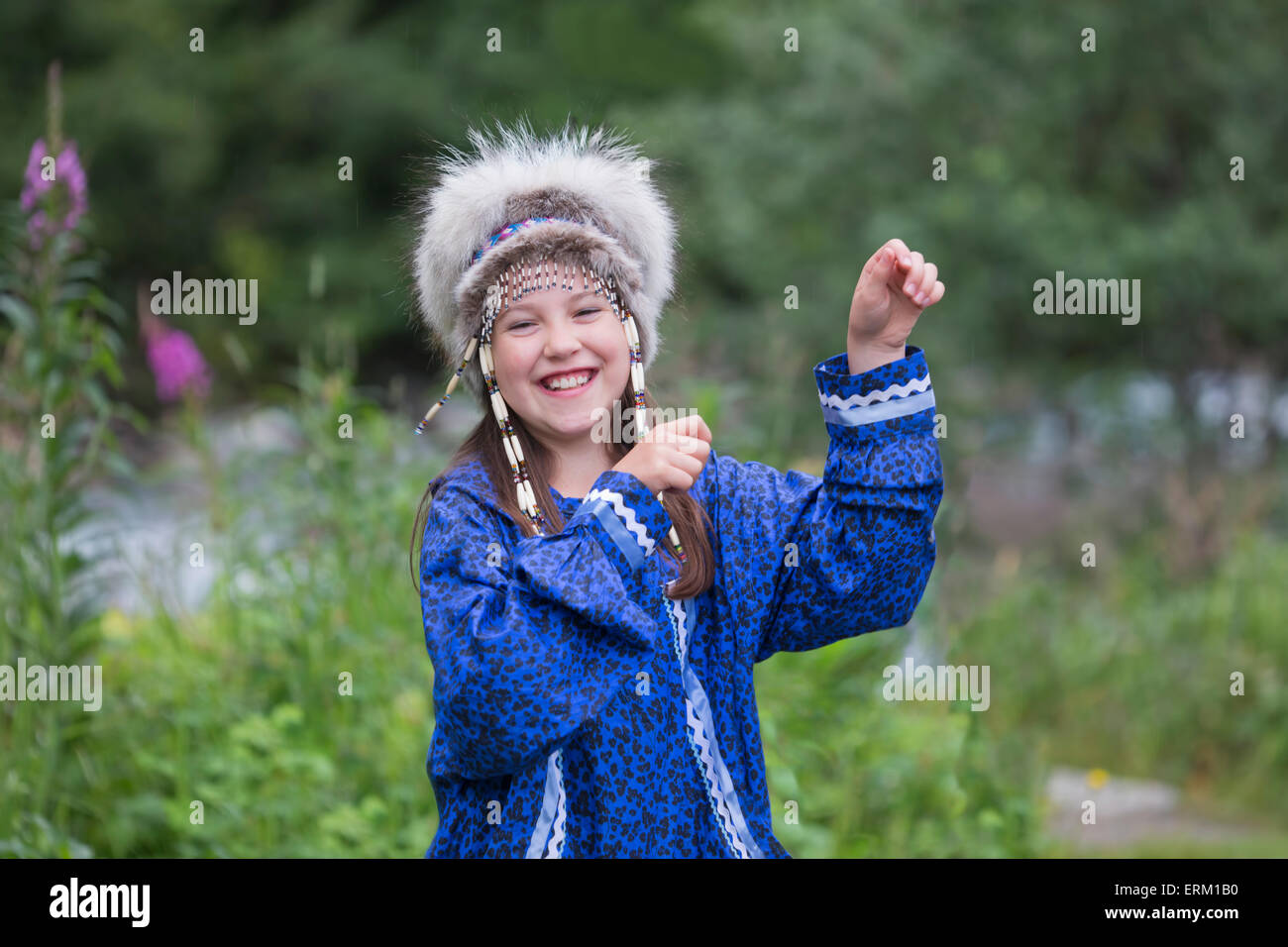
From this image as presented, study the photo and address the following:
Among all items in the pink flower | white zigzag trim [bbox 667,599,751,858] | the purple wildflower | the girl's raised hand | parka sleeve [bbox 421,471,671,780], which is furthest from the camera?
the pink flower

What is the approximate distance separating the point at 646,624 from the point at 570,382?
419 millimetres

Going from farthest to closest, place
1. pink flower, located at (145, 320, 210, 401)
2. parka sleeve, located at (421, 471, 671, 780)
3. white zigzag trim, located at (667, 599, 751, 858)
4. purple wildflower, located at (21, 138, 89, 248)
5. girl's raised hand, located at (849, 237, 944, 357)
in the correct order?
pink flower, located at (145, 320, 210, 401)
purple wildflower, located at (21, 138, 89, 248)
white zigzag trim, located at (667, 599, 751, 858)
girl's raised hand, located at (849, 237, 944, 357)
parka sleeve, located at (421, 471, 671, 780)

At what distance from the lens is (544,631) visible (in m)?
1.91

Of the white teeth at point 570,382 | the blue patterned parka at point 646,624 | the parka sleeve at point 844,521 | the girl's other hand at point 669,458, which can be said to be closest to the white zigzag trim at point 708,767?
the blue patterned parka at point 646,624

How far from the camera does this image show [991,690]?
16.9ft

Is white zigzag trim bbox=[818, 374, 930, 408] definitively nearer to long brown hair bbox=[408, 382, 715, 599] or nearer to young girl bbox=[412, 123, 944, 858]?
young girl bbox=[412, 123, 944, 858]

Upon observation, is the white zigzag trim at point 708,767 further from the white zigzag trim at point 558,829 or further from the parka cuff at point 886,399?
the parka cuff at point 886,399

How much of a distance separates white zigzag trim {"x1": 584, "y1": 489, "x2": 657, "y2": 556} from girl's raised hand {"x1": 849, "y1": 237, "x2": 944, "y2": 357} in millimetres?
418

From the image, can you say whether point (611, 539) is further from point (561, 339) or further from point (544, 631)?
point (561, 339)

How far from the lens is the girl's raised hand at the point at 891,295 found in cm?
198

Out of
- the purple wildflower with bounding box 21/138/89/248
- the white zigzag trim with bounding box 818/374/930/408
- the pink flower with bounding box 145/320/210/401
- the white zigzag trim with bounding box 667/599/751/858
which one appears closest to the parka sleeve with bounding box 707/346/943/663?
the white zigzag trim with bounding box 818/374/930/408

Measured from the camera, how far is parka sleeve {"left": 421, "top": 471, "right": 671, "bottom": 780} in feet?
6.16

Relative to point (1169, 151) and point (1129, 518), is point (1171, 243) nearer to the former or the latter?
point (1169, 151)

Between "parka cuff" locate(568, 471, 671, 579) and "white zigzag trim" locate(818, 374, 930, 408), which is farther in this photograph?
"white zigzag trim" locate(818, 374, 930, 408)
